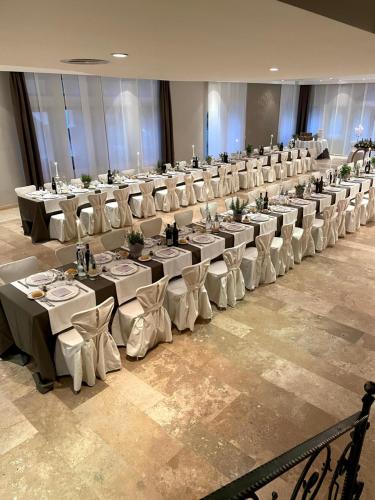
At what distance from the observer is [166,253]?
4746 mm

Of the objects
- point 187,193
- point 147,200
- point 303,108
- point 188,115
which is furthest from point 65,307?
point 303,108

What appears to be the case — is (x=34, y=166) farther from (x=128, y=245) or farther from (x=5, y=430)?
(x=5, y=430)

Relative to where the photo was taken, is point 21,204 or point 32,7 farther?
point 21,204

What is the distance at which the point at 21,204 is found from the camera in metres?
7.62

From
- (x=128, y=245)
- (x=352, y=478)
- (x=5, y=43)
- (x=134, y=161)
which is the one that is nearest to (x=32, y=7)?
(x=5, y=43)

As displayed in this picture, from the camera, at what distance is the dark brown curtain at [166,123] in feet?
40.5

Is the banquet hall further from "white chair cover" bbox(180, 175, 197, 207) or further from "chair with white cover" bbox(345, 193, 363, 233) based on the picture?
"white chair cover" bbox(180, 175, 197, 207)

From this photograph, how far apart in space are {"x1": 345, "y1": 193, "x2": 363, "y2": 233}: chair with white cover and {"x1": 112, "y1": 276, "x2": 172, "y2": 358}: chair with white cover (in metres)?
5.35

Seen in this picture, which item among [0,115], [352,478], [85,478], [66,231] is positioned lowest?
[85,478]

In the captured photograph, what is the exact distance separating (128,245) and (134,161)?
8.08 meters

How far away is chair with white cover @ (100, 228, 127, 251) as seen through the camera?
519 centimetres

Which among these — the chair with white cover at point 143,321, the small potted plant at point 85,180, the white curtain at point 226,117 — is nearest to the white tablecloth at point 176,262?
the chair with white cover at point 143,321

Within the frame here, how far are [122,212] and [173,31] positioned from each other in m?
5.97

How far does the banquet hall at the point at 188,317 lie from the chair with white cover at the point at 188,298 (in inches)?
0.9
